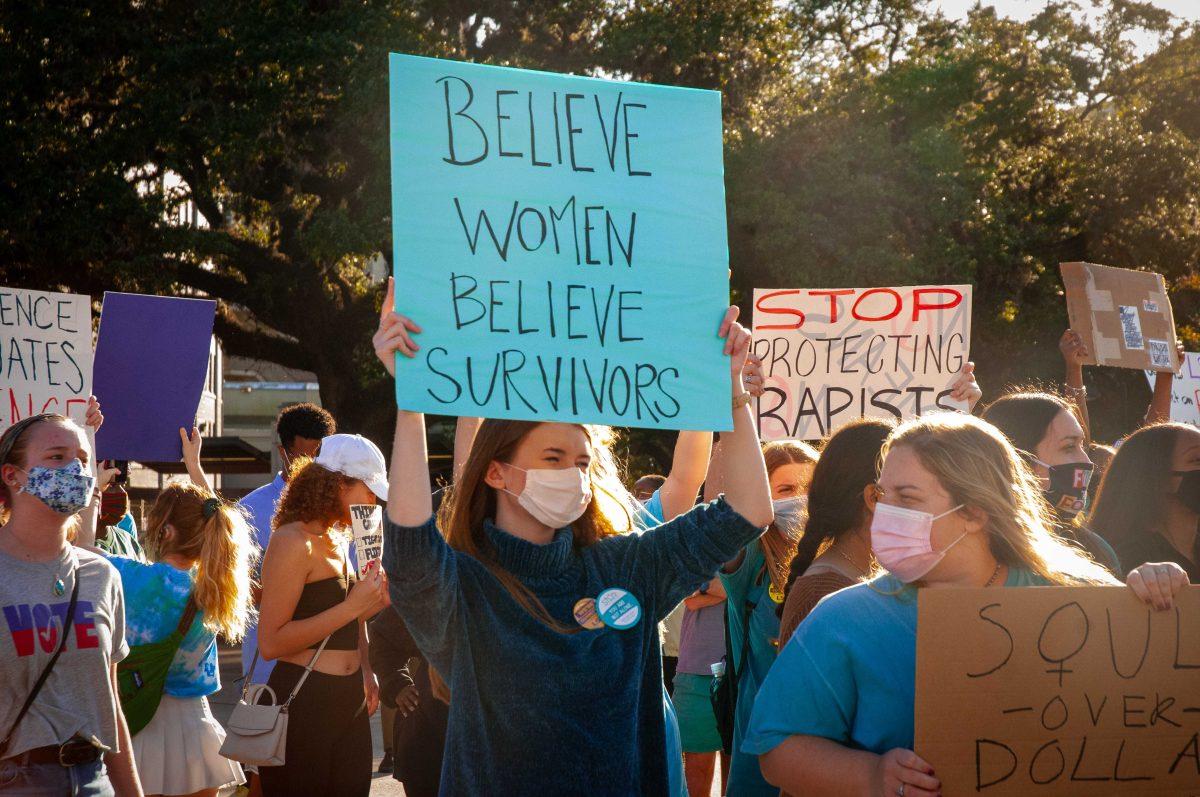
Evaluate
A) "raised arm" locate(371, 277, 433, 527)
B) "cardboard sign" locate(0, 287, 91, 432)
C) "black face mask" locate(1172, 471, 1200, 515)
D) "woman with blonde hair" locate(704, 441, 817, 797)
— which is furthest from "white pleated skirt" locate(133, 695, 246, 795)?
"black face mask" locate(1172, 471, 1200, 515)

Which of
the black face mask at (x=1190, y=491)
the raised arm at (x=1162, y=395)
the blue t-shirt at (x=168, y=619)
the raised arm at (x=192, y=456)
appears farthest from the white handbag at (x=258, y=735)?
the raised arm at (x=1162, y=395)

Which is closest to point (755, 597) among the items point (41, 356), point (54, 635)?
point (54, 635)

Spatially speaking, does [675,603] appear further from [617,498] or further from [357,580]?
[357,580]

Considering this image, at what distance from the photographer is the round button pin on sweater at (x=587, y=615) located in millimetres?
2965

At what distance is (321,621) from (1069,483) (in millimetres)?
2787

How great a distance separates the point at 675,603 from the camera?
312 centimetres

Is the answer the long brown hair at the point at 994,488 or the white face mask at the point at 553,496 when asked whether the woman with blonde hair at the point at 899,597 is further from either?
the white face mask at the point at 553,496

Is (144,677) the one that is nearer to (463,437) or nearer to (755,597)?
(463,437)

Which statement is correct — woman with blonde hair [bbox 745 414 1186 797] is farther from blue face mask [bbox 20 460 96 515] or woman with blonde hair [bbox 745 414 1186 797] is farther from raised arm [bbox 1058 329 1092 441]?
raised arm [bbox 1058 329 1092 441]

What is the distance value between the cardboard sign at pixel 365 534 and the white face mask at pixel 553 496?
1966 millimetres

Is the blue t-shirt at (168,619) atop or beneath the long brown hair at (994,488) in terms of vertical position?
beneath

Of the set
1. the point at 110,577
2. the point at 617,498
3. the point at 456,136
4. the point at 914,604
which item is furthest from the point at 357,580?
the point at 914,604

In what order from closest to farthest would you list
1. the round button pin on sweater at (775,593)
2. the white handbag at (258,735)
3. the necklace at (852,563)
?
1. the necklace at (852,563)
2. the round button pin on sweater at (775,593)
3. the white handbag at (258,735)

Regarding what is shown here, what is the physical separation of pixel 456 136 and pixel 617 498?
98 centimetres
